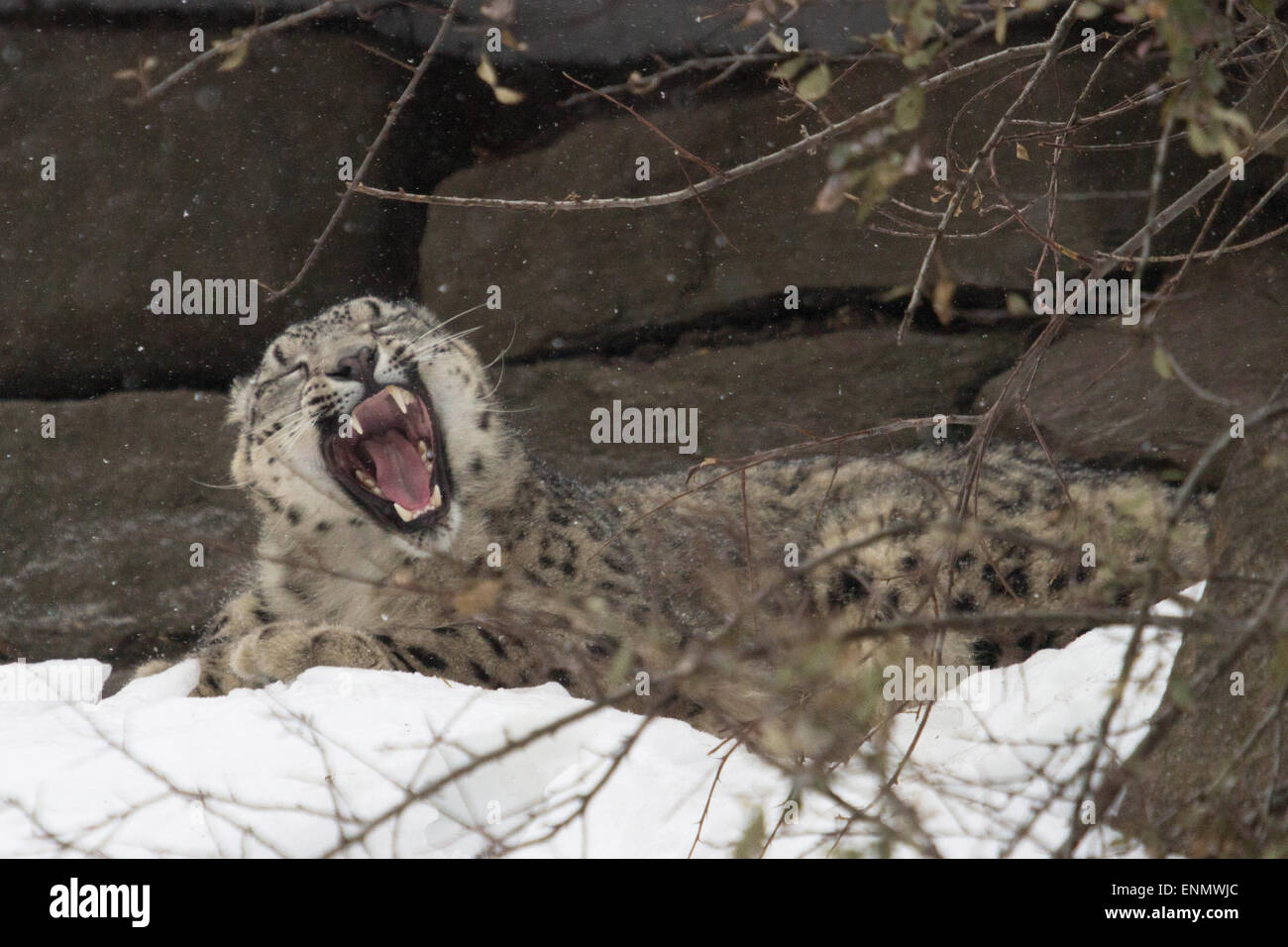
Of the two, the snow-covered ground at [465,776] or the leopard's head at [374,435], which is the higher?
the leopard's head at [374,435]

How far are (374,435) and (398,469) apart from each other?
151 millimetres

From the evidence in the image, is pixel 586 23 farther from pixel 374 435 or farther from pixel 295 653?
pixel 295 653

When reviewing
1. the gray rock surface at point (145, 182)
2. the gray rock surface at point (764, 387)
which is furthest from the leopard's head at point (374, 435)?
the gray rock surface at point (145, 182)

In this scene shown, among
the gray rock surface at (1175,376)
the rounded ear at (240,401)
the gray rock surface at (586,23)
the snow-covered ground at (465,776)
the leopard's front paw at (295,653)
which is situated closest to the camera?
the snow-covered ground at (465,776)

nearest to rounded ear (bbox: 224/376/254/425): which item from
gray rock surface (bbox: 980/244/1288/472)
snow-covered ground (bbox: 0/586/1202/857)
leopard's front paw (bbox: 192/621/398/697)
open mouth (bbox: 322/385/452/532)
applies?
open mouth (bbox: 322/385/452/532)

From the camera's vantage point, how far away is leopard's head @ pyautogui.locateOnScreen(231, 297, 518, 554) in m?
4.43

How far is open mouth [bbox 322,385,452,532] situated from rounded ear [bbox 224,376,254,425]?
0.48 metres

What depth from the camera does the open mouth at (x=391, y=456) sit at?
4.49 m

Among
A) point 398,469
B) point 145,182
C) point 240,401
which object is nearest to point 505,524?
point 398,469

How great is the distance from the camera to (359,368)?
4434 millimetres

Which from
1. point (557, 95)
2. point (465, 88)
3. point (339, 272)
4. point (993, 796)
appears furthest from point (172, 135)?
point (993, 796)

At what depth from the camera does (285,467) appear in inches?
180

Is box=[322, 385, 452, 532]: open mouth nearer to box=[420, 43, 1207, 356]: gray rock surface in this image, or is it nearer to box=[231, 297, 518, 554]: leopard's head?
box=[231, 297, 518, 554]: leopard's head

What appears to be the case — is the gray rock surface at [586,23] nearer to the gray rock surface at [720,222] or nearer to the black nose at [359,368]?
the gray rock surface at [720,222]
